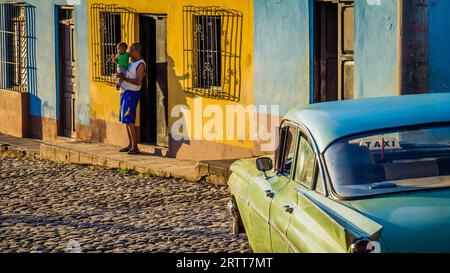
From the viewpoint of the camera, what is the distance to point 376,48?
1301 centimetres

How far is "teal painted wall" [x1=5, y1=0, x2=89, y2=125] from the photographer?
19.6 meters

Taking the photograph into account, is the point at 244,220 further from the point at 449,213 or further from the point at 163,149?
the point at 163,149

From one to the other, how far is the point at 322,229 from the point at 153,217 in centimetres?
605

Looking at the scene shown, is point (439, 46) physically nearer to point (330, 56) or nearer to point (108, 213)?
point (330, 56)

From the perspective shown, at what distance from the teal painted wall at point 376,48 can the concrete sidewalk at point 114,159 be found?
2.00 metres

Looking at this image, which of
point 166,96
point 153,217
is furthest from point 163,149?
point 153,217

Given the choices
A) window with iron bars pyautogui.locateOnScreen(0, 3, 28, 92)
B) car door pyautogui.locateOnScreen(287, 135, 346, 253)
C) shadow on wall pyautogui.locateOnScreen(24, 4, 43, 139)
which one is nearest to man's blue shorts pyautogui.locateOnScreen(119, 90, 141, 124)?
shadow on wall pyautogui.locateOnScreen(24, 4, 43, 139)

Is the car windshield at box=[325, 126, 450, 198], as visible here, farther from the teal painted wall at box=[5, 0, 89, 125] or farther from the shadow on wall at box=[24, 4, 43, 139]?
the shadow on wall at box=[24, 4, 43, 139]

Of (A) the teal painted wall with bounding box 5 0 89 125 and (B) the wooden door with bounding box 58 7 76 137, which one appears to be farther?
(B) the wooden door with bounding box 58 7 76 137

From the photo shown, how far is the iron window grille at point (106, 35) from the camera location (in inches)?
723

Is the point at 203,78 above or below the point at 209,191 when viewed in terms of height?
above

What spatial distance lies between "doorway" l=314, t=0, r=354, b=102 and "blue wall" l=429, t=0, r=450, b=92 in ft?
6.19

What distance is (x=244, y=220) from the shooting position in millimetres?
8711

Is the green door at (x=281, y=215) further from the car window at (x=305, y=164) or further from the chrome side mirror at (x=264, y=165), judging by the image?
the chrome side mirror at (x=264, y=165)
